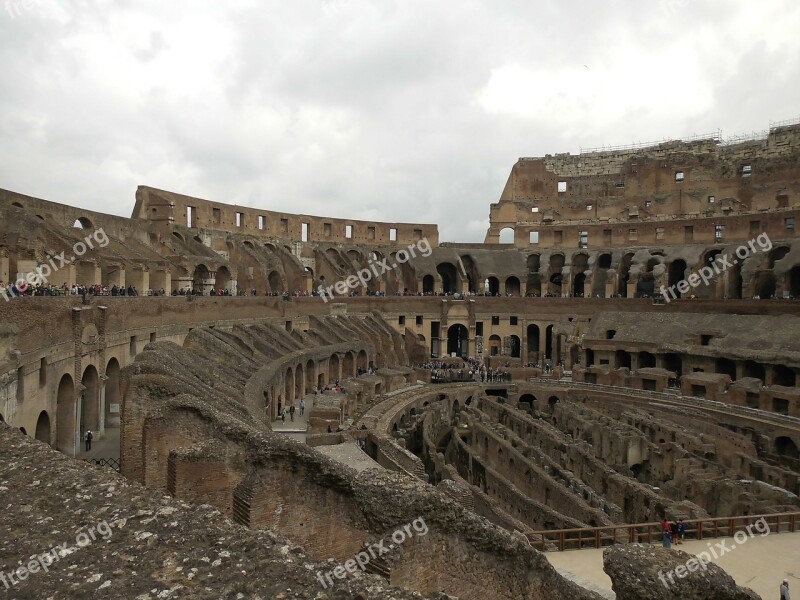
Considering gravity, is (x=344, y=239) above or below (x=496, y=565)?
above

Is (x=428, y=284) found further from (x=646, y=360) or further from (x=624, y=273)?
(x=646, y=360)

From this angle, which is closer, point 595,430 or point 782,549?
point 782,549

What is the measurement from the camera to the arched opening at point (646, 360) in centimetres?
3393

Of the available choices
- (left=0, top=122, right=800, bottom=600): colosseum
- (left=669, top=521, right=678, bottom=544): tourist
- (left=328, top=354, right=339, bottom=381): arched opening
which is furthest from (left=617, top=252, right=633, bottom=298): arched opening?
(left=669, top=521, right=678, bottom=544): tourist

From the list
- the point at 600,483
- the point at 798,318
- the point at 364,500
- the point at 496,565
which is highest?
the point at 798,318

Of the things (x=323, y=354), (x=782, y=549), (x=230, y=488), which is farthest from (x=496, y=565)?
(x=323, y=354)

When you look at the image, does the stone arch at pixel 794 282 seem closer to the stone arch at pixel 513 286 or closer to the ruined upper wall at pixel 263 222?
the stone arch at pixel 513 286

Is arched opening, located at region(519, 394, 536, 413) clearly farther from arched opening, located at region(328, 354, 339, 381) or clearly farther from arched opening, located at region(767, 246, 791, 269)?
arched opening, located at region(767, 246, 791, 269)

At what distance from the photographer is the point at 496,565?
7305 mm

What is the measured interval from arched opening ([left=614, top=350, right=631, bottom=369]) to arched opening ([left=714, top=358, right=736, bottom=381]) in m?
5.33

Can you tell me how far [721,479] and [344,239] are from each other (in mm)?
35294

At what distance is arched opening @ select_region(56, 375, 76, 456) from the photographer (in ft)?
51.8

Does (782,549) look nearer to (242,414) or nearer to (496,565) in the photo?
(496,565)

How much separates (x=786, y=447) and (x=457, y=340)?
2550 centimetres
